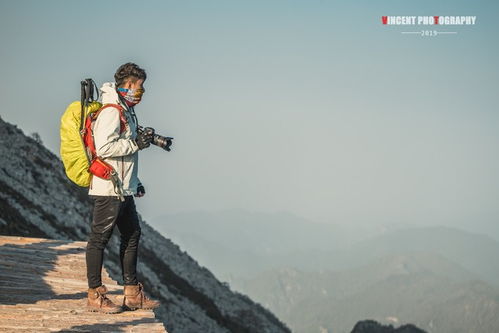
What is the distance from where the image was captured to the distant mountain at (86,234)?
116ft

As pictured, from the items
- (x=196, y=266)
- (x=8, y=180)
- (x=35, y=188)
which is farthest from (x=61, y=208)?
(x=196, y=266)

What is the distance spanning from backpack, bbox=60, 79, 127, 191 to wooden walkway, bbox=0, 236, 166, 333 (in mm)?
2045

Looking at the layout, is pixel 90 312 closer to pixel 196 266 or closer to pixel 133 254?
pixel 133 254

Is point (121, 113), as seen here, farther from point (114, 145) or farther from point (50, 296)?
point (50, 296)

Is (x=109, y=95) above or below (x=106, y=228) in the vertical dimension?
above

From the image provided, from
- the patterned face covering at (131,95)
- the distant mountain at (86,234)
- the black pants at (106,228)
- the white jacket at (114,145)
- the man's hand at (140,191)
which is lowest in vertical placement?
the distant mountain at (86,234)

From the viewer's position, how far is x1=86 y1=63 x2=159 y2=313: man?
860 centimetres

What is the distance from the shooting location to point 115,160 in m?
8.84

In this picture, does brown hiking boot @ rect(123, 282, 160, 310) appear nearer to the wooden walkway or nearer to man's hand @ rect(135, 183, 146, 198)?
the wooden walkway

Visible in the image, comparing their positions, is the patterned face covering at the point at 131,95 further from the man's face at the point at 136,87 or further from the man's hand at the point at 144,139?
the man's hand at the point at 144,139

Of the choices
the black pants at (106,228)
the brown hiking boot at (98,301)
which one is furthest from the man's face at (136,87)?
the brown hiking boot at (98,301)

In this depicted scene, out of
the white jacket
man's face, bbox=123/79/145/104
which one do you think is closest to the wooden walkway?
the white jacket

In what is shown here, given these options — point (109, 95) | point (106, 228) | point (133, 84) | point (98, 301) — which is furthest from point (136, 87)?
point (98, 301)

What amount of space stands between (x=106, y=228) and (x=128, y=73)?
2469 mm
